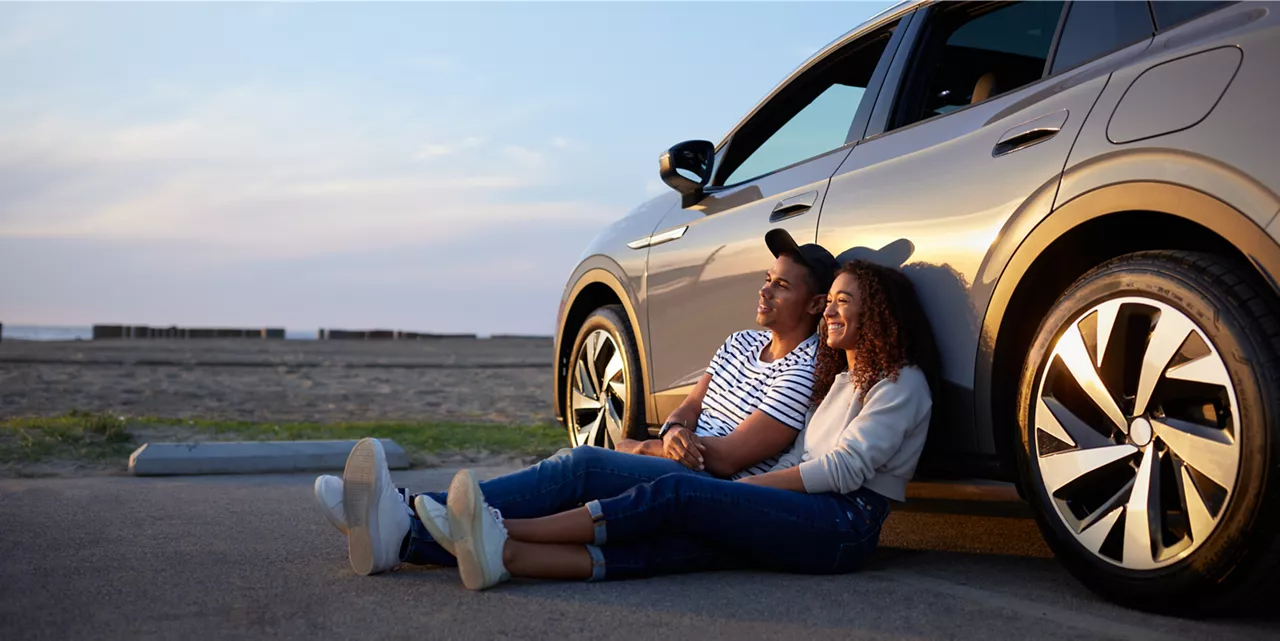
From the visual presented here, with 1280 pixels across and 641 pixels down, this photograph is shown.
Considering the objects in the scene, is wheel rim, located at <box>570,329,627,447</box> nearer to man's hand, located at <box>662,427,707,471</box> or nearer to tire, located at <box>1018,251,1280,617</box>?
man's hand, located at <box>662,427,707,471</box>

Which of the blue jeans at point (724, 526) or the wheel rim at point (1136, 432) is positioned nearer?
the wheel rim at point (1136, 432)

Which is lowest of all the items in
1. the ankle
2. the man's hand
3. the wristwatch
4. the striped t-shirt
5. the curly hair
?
the ankle

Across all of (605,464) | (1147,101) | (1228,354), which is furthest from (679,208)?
(1228,354)

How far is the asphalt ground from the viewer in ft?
8.54

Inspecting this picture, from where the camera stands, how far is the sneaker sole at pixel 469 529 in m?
2.97

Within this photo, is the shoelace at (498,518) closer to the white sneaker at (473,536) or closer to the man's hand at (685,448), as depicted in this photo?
the white sneaker at (473,536)

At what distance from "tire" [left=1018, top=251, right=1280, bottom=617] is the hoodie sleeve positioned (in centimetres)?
33

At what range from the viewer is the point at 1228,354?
2.48m

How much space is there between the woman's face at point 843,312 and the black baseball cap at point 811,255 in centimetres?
21

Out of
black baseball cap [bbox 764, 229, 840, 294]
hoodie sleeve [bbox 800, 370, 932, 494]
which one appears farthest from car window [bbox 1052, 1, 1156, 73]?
hoodie sleeve [bbox 800, 370, 932, 494]

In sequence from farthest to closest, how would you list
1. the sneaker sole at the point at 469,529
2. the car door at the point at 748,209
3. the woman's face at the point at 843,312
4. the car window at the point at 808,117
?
the car window at the point at 808,117 < the car door at the point at 748,209 < the woman's face at the point at 843,312 < the sneaker sole at the point at 469,529

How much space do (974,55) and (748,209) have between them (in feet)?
3.28

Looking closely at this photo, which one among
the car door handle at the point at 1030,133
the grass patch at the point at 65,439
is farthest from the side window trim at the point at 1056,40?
the grass patch at the point at 65,439

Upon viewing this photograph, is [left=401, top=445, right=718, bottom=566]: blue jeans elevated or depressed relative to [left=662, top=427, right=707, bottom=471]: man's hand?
depressed
